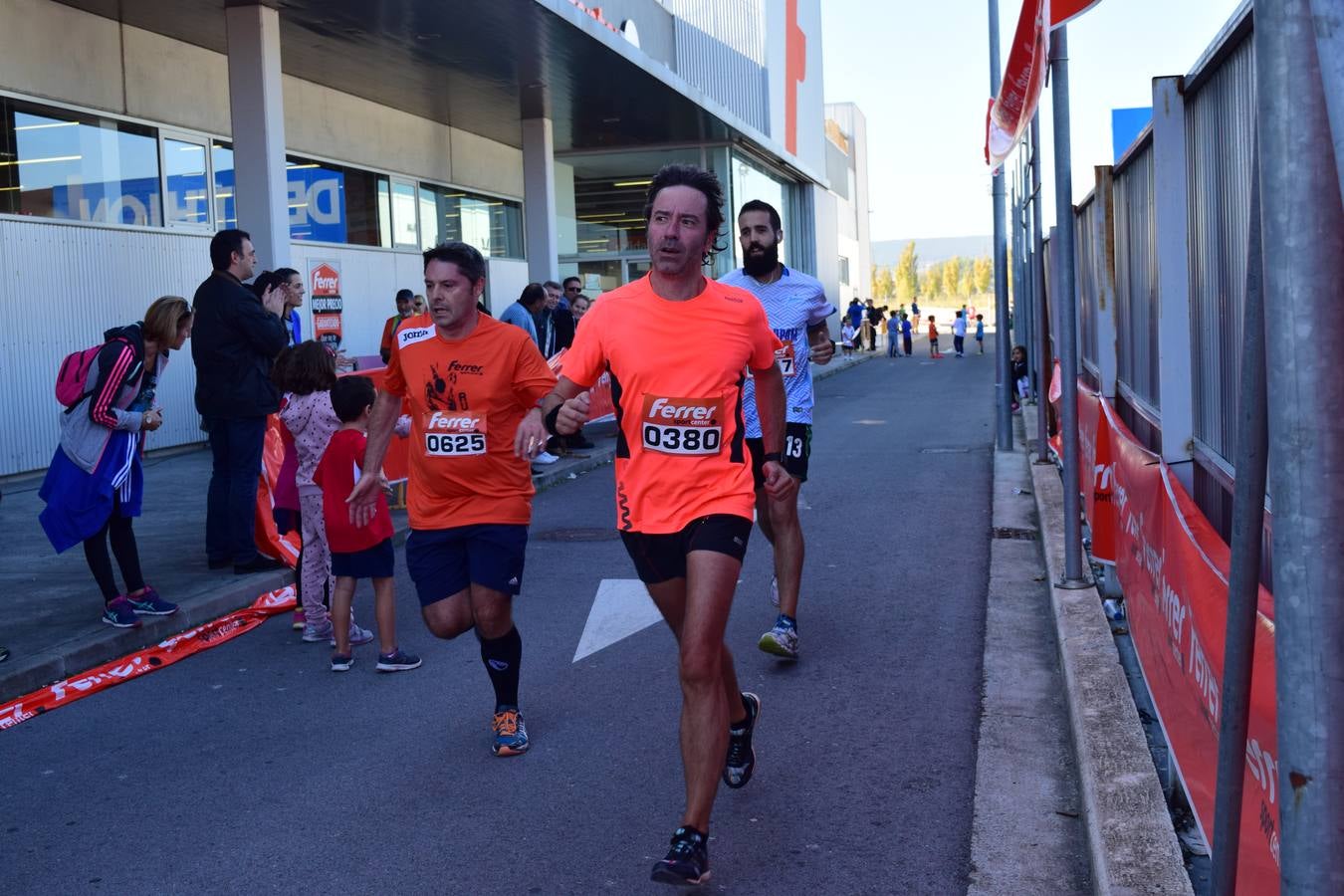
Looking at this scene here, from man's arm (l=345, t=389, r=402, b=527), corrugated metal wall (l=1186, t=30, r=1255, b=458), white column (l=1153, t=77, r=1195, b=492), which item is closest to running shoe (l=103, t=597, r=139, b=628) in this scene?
man's arm (l=345, t=389, r=402, b=527)

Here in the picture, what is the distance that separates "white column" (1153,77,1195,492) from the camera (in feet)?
19.8

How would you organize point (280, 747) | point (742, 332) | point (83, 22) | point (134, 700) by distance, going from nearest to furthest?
point (742, 332) → point (280, 747) → point (134, 700) → point (83, 22)

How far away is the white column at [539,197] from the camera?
22.4 metres

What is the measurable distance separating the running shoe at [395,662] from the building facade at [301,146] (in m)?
8.27

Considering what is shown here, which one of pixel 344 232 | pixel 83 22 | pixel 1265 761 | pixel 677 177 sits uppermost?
pixel 83 22

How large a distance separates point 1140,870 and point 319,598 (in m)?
4.86

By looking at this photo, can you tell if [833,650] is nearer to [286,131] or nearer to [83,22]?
[83,22]

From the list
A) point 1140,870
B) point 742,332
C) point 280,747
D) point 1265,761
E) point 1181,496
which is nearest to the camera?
point 1265,761

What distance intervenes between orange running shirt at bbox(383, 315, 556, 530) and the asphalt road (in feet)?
3.14

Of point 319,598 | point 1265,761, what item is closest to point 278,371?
point 319,598

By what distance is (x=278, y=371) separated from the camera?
23.8 ft

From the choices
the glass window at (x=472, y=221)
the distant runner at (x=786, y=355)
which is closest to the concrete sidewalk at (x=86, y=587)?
the distant runner at (x=786, y=355)

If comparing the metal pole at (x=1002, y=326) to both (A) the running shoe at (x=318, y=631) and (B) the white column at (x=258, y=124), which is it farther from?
(A) the running shoe at (x=318, y=631)

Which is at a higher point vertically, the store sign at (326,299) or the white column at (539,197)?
the white column at (539,197)
